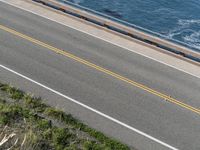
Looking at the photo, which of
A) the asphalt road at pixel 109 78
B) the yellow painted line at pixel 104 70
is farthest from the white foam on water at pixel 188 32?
the yellow painted line at pixel 104 70

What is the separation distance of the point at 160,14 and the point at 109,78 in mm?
17726

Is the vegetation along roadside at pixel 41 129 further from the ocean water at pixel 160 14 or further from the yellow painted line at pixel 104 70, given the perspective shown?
the ocean water at pixel 160 14

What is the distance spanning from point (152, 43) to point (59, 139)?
36.5 ft

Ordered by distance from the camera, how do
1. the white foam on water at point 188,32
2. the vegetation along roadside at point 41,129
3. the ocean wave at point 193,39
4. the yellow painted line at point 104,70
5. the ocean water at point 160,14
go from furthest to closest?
the ocean water at point 160,14
the white foam on water at point 188,32
the ocean wave at point 193,39
the yellow painted line at point 104,70
the vegetation along roadside at point 41,129

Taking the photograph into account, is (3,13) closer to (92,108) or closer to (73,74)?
(73,74)

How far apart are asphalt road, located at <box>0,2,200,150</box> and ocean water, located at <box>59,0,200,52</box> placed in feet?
34.8

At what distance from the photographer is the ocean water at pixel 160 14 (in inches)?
1304

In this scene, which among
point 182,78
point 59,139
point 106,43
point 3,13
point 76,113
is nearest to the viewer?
point 59,139

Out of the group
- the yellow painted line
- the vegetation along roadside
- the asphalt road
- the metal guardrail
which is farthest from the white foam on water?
the vegetation along roadside

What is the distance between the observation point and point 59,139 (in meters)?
14.9

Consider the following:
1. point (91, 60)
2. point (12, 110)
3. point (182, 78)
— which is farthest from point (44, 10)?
point (12, 110)

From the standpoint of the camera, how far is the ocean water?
33125mm

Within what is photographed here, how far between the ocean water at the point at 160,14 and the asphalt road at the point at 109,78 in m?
10.6

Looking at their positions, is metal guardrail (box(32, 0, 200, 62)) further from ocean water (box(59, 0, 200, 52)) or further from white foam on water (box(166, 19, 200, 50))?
ocean water (box(59, 0, 200, 52))
